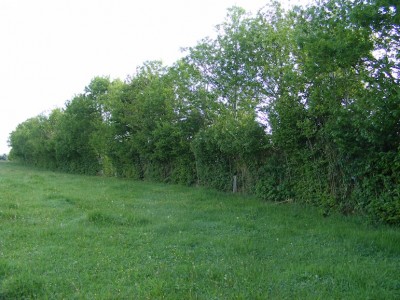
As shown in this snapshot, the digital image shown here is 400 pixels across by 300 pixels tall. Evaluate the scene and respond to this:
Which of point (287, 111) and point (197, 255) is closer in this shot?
point (197, 255)

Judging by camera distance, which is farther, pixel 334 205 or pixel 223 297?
pixel 334 205

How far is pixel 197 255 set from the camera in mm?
6531

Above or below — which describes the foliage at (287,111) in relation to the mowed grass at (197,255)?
above

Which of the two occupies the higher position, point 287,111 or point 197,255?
point 287,111

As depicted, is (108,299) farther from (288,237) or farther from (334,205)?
(334,205)

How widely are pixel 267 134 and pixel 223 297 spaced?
888 cm

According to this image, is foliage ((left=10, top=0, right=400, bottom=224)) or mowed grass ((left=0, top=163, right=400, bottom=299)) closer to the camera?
mowed grass ((left=0, top=163, right=400, bottom=299))

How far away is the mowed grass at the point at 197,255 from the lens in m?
4.93

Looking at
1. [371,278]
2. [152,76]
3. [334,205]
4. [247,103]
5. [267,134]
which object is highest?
[152,76]

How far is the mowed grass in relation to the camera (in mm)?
4926

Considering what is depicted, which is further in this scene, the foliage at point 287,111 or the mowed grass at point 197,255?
the foliage at point 287,111

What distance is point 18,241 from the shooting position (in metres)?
7.60

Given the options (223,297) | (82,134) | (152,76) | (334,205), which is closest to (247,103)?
(334,205)

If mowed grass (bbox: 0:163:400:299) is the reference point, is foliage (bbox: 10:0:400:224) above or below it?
above
